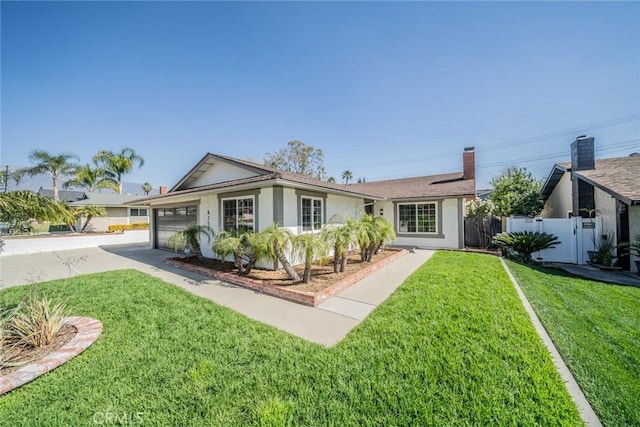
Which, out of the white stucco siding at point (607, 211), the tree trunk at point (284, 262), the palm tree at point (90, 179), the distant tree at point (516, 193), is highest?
the palm tree at point (90, 179)

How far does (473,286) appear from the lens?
19.9 feet

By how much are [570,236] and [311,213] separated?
35.3 ft

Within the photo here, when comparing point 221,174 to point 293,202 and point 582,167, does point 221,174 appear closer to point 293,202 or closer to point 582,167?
point 293,202

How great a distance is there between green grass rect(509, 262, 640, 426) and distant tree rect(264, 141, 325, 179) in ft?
88.1

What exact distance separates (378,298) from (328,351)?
101 inches

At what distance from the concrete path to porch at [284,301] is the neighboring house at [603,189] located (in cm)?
686

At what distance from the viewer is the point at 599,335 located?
3879 mm

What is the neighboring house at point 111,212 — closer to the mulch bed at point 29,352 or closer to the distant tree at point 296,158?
the distant tree at point 296,158

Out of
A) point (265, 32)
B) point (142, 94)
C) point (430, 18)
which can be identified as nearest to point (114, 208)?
point (142, 94)

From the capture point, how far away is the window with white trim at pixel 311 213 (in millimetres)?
9039

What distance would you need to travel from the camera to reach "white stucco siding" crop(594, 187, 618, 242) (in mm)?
9008

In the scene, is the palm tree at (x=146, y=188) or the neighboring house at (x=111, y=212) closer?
the neighboring house at (x=111, y=212)

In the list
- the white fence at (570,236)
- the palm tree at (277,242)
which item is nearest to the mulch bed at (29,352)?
the palm tree at (277,242)

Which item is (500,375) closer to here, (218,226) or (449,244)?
(218,226)
